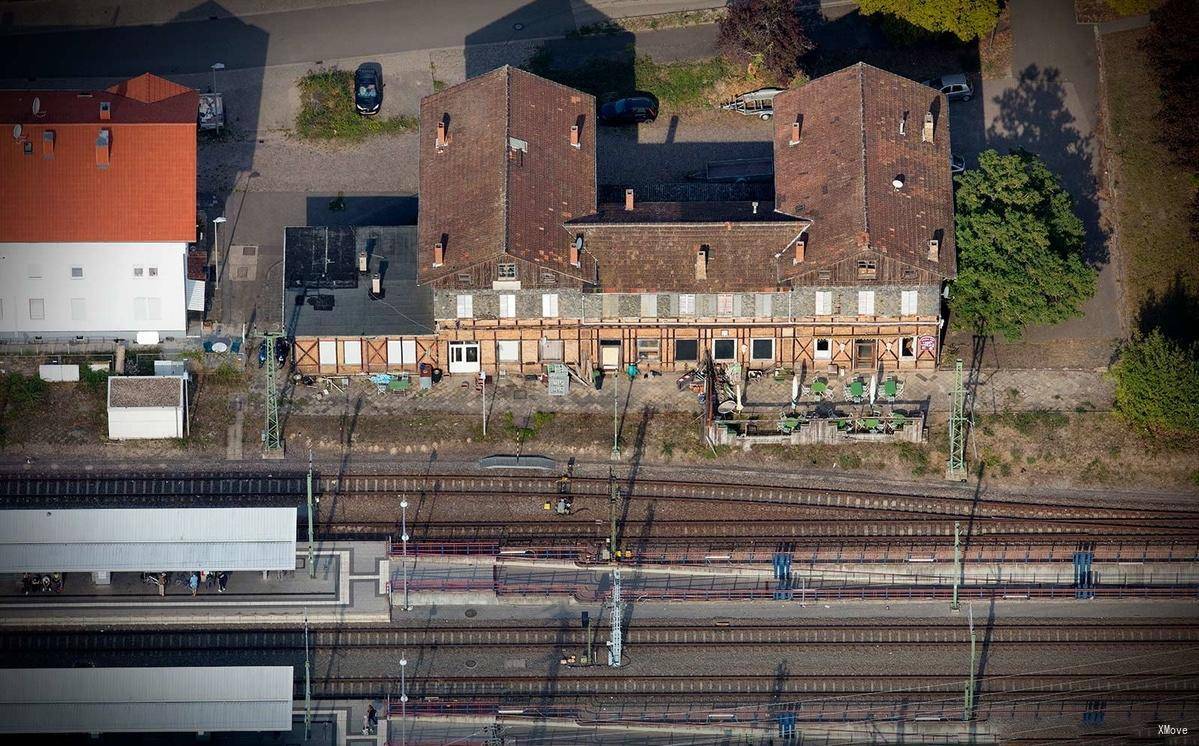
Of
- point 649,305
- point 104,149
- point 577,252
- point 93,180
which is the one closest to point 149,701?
point 93,180

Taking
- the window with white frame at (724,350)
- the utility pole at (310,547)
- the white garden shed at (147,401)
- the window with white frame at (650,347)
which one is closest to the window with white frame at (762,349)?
the window with white frame at (724,350)

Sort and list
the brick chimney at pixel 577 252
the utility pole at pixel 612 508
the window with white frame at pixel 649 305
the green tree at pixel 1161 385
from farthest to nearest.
→ 1. the window with white frame at pixel 649 305
2. the utility pole at pixel 612 508
3. the green tree at pixel 1161 385
4. the brick chimney at pixel 577 252

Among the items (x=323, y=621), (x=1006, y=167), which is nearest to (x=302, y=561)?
(x=323, y=621)

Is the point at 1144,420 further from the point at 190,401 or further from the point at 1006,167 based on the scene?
the point at 190,401

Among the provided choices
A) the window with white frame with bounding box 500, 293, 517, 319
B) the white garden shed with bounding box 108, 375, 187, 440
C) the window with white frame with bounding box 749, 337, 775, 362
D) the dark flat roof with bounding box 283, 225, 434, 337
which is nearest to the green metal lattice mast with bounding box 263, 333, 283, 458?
the dark flat roof with bounding box 283, 225, 434, 337

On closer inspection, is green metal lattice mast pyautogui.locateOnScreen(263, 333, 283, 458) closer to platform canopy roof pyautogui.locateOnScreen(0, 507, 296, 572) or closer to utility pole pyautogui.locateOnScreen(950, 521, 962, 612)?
platform canopy roof pyautogui.locateOnScreen(0, 507, 296, 572)

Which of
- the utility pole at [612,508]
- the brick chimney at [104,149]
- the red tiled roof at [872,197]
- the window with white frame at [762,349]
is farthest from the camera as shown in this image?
the window with white frame at [762,349]

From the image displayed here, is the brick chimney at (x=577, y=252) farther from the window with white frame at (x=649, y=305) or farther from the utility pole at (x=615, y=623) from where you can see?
the utility pole at (x=615, y=623)

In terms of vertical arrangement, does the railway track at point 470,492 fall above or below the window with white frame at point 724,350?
below

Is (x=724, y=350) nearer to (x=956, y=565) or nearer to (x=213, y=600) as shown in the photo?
(x=956, y=565)
